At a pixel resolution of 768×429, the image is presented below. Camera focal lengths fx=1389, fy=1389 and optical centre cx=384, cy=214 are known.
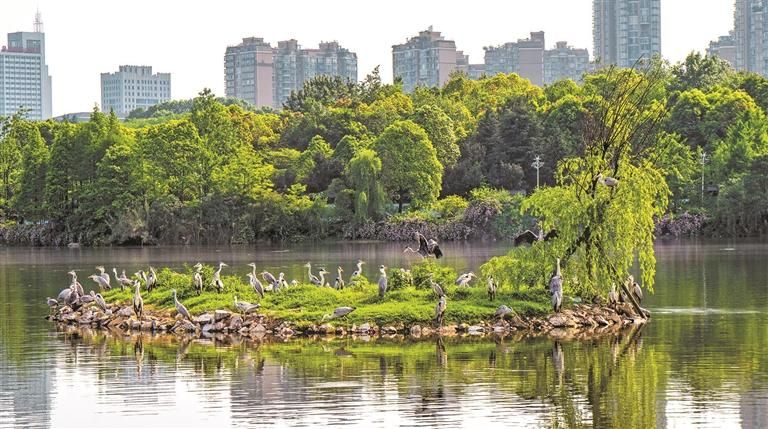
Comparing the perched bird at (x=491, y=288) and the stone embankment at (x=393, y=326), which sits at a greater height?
the perched bird at (x=491, y=288)

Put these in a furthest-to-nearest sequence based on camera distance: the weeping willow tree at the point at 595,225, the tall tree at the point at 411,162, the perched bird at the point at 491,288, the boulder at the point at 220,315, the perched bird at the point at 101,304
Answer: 1. the tall tree at the point at 411,162
2. the perched bird at the point at 101,304
3. the boulder at the point at 220,315
4. the weeping willow tree at the point at 595,225
5. the perched bird at the point at 491,288

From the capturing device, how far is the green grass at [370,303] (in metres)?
32.1

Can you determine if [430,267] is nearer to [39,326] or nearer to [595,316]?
[595,316]

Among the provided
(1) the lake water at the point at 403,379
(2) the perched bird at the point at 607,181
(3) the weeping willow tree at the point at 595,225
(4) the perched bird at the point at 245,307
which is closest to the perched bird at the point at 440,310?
(1) the lake water at the point at 403,379

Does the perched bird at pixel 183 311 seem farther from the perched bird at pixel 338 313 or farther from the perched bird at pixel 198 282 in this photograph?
the perched bird at pixel 338 313

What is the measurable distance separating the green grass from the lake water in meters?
1.38

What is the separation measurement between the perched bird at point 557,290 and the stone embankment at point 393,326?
0.22 metres

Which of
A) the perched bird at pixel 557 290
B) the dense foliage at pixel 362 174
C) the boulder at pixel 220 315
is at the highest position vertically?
the dense foliage at pixel 362 174

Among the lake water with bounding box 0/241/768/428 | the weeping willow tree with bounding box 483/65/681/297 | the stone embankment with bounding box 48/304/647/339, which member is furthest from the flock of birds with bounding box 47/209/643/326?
the lake water with bounding box 0/241/768/428

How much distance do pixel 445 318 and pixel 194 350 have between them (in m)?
5.77

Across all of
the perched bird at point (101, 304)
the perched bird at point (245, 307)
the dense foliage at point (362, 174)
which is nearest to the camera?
the perched bird at point (245, 307)

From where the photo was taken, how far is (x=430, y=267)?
34.7 metres

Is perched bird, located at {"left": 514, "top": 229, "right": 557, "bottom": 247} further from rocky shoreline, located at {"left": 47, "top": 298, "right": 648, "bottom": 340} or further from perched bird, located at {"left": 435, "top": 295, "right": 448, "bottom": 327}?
perched bird, located at {"left": 435, "top": 295, "right": 448, "bottom": 327}

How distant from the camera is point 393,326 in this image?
1251 inches
